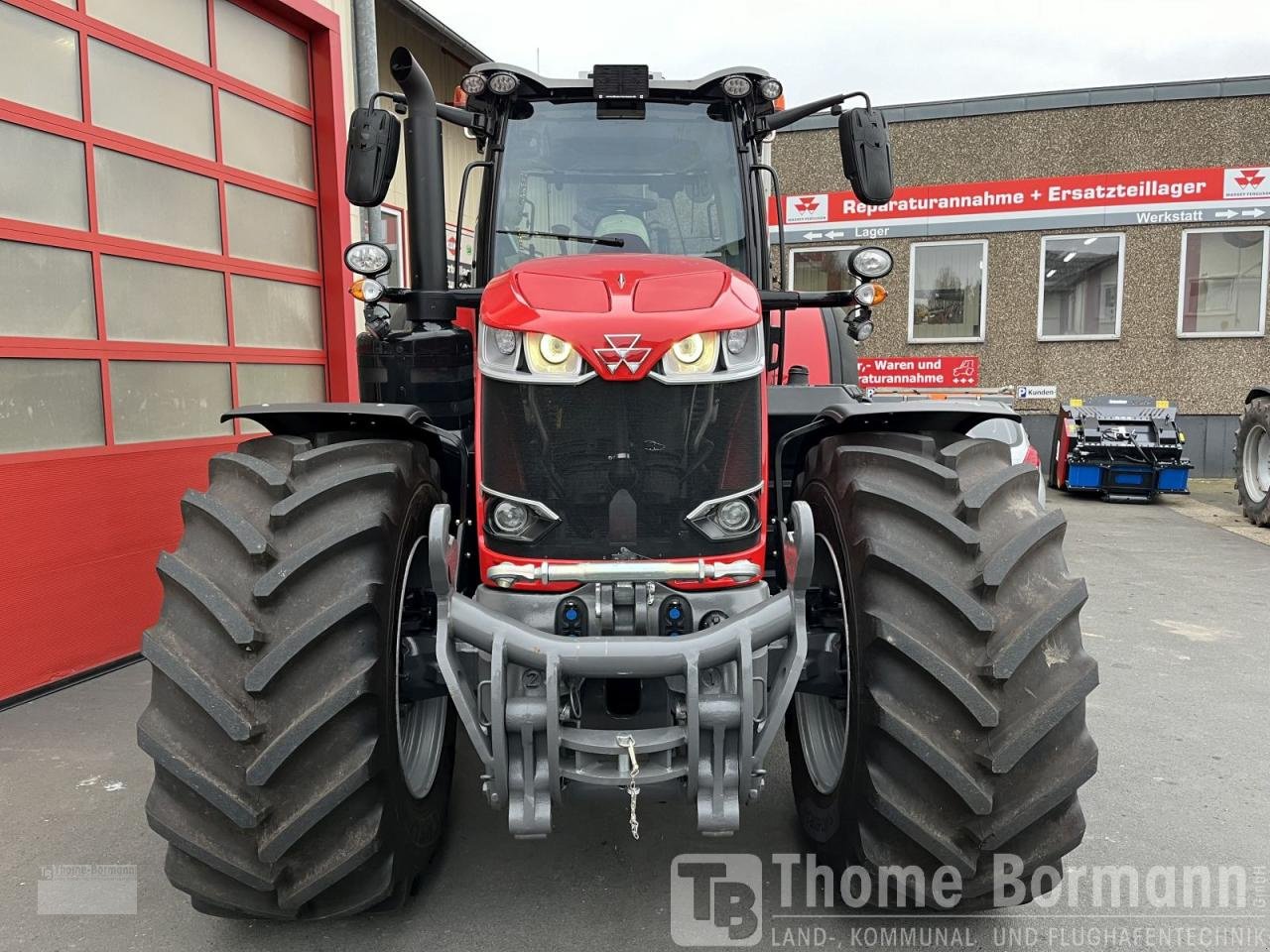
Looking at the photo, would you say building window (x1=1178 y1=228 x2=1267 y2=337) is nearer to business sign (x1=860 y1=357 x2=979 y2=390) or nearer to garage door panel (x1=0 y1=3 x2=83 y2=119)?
business sign (x1=860 y1=357 x2=979 y2=390)

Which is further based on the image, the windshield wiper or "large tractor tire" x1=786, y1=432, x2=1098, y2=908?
the windshield wiper

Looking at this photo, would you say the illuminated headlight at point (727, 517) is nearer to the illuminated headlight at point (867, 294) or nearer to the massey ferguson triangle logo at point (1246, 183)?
the illuminated headlight at point (867, 294)

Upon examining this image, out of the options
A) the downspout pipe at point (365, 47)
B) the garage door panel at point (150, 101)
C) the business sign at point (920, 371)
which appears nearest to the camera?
the garage door panel at point (150, 101)

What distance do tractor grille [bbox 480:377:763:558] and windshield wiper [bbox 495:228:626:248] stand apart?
0.91 metres

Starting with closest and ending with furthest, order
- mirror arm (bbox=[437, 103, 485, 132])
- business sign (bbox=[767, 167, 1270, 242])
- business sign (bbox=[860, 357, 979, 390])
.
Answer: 1. mirror arm (bbox=[437, 103, 485, 132])
2. business sign (bbox=[767, 167, 1270, 242])
3. business sign (bbox=[860, 357, 979, 390])

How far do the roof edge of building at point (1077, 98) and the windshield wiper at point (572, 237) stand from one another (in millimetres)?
11587

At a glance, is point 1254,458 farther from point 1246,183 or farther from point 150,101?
point 150,101

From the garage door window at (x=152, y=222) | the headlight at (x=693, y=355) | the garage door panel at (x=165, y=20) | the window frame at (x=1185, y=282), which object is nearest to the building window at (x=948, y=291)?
the window frame at (x=1185, y=282)

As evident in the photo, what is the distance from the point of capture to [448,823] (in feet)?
9.72

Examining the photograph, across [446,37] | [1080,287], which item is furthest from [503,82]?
[1080,287]

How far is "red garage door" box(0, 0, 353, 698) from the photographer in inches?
167

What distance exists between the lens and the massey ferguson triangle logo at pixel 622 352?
2240mm

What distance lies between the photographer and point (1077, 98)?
1281 cm

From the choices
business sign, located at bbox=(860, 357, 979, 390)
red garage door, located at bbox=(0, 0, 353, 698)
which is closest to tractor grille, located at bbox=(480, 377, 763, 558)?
red garage door, located at bbox=(0, 0, 353, 698)
